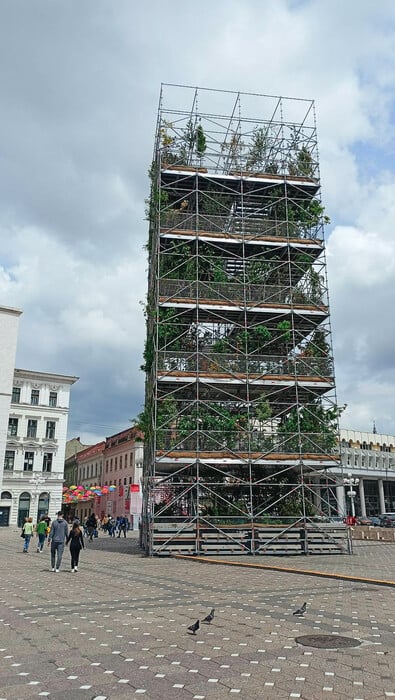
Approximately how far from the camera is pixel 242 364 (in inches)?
1037

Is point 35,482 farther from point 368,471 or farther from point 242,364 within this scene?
point 368,471

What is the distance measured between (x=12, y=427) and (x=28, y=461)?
395 cm

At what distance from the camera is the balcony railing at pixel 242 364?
25766mm

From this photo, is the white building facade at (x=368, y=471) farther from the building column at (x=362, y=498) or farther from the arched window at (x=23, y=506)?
the arched window at (x=23, y=506)

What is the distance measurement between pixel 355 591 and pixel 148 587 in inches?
190

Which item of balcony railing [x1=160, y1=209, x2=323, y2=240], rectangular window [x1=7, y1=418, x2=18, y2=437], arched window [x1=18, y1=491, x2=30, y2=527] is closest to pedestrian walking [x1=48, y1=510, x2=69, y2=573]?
balcony railing [x1=160, y1=209, x2=323, y2=240]

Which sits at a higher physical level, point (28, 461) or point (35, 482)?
point (28, 461)

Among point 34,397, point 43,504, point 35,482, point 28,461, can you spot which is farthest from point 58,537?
point 34,397

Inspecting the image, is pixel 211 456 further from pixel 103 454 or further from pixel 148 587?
pixel 103 454

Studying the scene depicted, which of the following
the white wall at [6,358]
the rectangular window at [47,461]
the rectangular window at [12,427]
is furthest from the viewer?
the rectangular window at [47,461]

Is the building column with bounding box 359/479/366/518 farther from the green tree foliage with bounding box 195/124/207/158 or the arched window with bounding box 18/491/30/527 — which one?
the green tree foliage with bounding box 195/124/207/158

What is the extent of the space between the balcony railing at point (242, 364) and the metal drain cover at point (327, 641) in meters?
17.4

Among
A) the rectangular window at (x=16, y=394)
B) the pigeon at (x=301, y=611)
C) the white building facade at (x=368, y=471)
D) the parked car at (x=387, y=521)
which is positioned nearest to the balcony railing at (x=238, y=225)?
the pigeon at (x=301, y=611)

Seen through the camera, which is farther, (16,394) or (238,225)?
(16,394)
